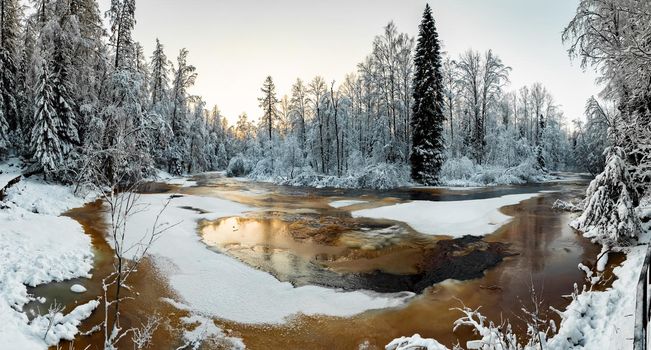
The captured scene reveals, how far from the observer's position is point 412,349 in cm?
445

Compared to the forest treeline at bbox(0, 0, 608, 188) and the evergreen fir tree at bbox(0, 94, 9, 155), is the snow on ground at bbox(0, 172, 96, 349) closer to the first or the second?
the forest treeline at bbox(0, 0, 608, 188)

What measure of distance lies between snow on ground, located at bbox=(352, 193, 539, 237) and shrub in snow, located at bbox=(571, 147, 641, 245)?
3.07 metres

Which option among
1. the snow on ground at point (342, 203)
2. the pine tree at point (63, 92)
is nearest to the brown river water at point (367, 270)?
the snow on ground at point (342, 203)

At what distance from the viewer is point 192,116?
4769cm

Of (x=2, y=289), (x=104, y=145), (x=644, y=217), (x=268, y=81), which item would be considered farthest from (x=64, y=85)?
(x=268, y=81)

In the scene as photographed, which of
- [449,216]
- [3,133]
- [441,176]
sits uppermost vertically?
[3,133]

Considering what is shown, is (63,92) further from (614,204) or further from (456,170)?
(456,170)

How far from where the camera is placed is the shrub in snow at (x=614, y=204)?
893 cm

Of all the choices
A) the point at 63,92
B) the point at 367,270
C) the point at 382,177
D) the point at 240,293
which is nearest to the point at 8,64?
the point at 63,92

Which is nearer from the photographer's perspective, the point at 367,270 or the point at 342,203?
the point at 367,270

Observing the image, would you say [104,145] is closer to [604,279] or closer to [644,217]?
[604,279]

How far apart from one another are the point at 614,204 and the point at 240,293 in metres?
9.72

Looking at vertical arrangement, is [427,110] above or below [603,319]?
above

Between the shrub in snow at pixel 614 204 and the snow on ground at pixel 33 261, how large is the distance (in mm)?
11961
